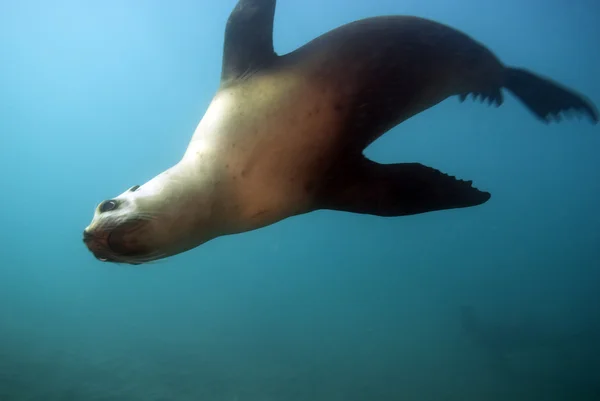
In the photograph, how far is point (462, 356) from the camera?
1357 cm

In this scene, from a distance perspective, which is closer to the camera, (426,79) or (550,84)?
(426,79)

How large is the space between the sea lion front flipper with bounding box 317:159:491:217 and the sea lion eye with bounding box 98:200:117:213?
128 centimetres

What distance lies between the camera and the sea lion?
243 cm

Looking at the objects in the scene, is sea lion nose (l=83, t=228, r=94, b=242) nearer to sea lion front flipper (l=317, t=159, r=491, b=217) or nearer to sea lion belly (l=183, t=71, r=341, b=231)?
sea lion belly (l=183, t=71, r=341, b=231)

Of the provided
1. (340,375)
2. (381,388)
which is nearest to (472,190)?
(381,388)

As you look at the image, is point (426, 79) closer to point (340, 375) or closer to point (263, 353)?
point (340, 375)

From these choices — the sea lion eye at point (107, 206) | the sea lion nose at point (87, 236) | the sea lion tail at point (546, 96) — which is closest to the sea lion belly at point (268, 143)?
the sea lion eye at point (107, 206)

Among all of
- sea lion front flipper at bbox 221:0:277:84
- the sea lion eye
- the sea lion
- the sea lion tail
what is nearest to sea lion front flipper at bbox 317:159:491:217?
the sea lion

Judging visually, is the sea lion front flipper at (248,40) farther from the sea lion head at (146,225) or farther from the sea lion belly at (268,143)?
the sea lion head at (146,225)

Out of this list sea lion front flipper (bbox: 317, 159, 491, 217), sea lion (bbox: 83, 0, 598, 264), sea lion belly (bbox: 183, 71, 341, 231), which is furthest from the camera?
sea lion front flipper (bbox: 317, 159, 491, 217)

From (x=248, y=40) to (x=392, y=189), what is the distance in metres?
1.37

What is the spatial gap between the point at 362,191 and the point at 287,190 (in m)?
0.51

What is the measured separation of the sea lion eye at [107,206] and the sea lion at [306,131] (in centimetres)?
5

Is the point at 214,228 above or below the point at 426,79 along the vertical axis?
below
